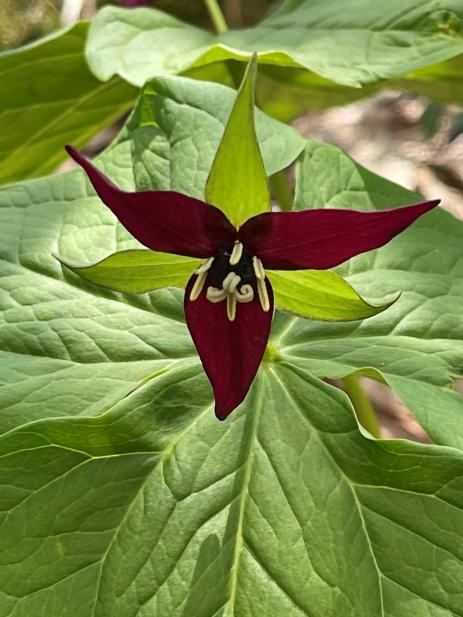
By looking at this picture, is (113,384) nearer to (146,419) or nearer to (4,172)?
(146,419)

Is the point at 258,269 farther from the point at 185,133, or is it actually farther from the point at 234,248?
the point at 185,133

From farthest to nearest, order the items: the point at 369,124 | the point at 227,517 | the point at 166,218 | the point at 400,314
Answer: the point at 369,124
the point at 400,314
the point at 227,517
the point at 166,218

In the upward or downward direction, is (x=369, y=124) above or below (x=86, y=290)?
below

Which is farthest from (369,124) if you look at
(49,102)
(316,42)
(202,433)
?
(202,433)

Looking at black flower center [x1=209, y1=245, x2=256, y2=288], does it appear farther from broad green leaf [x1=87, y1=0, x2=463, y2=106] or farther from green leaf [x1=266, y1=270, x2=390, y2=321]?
broad green leaf [x1=87, y1=0, x2=463, y2=106]

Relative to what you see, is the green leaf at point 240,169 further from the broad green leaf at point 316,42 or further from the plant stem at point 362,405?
the plant stem at point 362,405

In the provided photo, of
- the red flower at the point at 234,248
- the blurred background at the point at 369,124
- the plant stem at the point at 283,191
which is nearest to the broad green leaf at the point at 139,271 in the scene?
the red flower at the point at 234,248

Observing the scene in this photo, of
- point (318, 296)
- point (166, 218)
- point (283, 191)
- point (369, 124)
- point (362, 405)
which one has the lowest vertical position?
point (369, 124)

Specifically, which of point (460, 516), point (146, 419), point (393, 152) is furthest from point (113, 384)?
point (393, 152)
